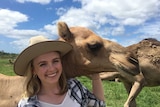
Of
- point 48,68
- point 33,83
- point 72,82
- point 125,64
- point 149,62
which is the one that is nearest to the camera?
point 48,68

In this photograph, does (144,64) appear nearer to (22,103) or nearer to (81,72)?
(81,72)

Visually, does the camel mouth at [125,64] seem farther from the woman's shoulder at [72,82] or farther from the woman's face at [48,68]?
the woman's face at [48,68]

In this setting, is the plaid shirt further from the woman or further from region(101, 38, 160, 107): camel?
region(101, 38, 160, 107): camel

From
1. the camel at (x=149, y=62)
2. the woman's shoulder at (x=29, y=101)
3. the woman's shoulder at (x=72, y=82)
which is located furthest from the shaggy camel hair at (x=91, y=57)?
the camel at (x=149, y=62)

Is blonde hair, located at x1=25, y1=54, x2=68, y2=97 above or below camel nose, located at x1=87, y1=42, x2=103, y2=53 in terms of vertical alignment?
below

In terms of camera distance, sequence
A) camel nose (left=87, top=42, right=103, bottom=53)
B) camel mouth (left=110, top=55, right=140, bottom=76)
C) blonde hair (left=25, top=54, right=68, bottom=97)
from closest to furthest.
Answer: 1. blonde hair (left=25, top=54, right=68, bottom=97)
2. camel mouth (left=110, top=55, right=140, bottom=76)
3. camel nose (left=87, top=42, right=103, bottom=53)

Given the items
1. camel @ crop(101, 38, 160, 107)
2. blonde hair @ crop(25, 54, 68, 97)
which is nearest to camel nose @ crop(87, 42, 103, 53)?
blonde hair @ crop(25, 54, 68, 97)

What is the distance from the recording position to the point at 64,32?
3.84 meters

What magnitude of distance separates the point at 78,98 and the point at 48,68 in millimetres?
426

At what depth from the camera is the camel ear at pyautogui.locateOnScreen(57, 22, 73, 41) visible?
12.4ft

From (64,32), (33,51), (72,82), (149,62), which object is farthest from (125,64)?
(149,62)

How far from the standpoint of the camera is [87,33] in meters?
3.94

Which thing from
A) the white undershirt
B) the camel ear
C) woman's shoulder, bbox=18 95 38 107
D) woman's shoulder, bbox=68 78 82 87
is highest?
the camel ear

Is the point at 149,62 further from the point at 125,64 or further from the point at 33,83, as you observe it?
the point at 33,83
